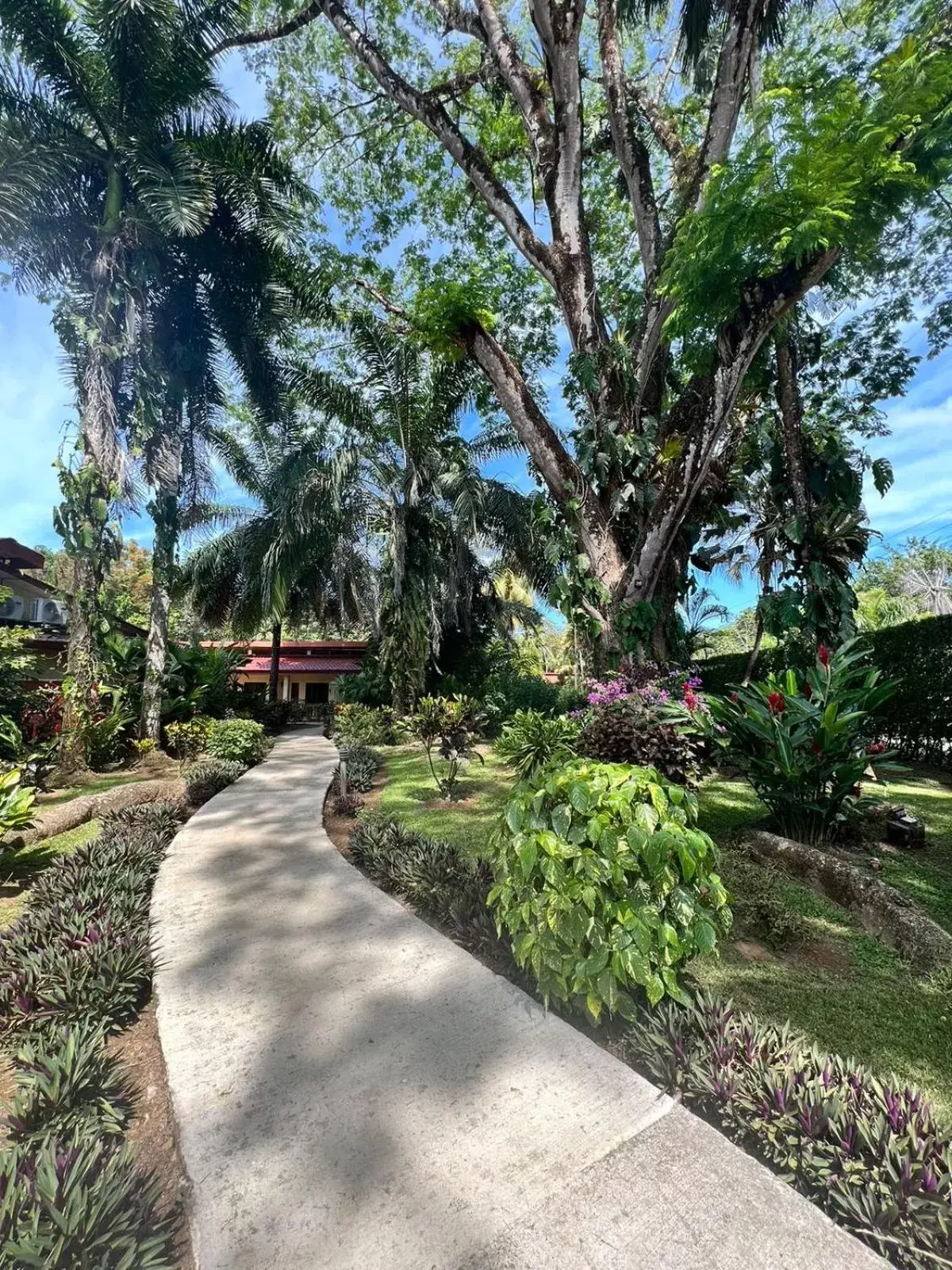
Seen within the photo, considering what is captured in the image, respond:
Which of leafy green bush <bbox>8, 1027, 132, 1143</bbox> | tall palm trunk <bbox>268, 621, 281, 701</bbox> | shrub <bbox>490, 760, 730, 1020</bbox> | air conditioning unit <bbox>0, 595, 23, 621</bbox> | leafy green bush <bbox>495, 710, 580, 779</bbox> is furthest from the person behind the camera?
tall palm trunk <bbox>268, 621, 281, 701</bbox>

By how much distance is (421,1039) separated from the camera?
234cm

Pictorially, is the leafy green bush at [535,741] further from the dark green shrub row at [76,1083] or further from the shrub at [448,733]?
the dark green shrub row at [76,1083]

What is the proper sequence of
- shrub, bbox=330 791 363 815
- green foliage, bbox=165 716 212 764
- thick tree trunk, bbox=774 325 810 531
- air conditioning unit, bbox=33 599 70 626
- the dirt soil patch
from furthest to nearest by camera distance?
air conditioning unit, bbox=33 599 70 626
green foliage, bbox=165 716 212 764
thick tree trunk, bbox=774 325 810 531
shrub, bbox=330 791 363 815
the dirt soil patch

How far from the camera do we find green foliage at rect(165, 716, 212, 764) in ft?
32.5

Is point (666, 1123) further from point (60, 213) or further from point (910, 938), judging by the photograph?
point (60, 213)

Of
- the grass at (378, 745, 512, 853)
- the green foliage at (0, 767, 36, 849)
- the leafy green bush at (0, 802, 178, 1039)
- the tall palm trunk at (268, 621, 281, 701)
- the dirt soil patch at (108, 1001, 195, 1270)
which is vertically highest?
the tall palm trunk at (268, 621, 281, 701)

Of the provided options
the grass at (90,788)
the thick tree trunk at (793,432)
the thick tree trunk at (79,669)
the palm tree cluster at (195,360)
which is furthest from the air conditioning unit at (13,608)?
the thick tree trunk at (793,432)

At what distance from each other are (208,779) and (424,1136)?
6.55 meters

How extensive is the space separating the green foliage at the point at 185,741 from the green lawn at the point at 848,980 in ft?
22.5

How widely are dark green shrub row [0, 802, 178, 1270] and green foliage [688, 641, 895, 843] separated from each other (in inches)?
185

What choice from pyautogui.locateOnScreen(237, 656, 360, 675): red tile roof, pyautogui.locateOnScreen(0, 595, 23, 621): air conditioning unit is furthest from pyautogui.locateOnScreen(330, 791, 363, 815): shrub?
pyautogui.locateOnScreen(237, 656, 360, 675): red tile roof

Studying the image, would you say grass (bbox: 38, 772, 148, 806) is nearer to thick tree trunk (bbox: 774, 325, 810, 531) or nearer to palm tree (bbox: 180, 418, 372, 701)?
palm tree (bbox: 180, 418, 372, 701)

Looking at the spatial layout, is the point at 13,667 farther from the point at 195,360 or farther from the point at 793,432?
the point at 793,432

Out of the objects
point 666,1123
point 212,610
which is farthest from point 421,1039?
point 212,610
